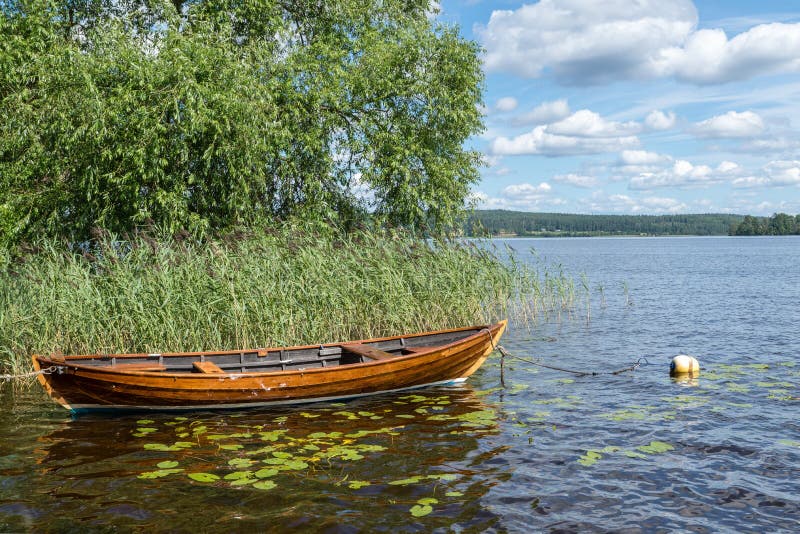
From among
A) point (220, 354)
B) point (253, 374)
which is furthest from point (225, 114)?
point (253, 374)

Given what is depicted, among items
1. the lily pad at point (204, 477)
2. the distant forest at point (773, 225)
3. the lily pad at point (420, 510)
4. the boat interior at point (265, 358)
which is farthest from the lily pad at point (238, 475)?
the distant forest at point (773, 225)

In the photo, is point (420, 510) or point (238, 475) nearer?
point (420, 510)

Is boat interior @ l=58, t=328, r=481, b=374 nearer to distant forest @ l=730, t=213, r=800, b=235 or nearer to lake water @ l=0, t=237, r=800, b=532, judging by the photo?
lake water @ l=0, t=237, r=800, b=532

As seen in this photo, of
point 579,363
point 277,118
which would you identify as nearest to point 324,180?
point 277,118

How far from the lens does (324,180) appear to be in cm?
1948

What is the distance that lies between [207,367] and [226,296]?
2123mm

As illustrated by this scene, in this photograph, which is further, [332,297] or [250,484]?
[332,297]

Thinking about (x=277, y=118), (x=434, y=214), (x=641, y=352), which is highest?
(x=277, y=118)

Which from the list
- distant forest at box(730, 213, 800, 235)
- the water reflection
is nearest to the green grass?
the water reflection

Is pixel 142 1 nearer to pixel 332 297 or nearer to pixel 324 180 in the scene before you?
pixel 324 180

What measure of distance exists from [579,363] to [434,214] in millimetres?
7330

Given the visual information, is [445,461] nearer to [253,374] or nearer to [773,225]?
[253,374]

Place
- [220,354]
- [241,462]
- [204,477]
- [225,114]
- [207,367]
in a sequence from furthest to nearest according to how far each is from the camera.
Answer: [225,114] < [220,354] < [207,367] < [241,462] < [204,477]

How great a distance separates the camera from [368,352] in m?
11.5
